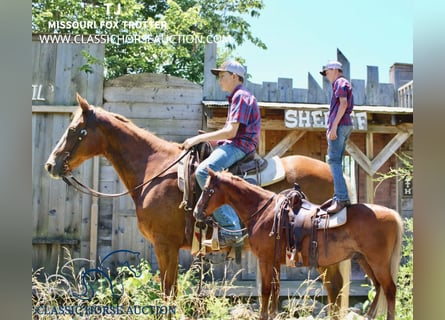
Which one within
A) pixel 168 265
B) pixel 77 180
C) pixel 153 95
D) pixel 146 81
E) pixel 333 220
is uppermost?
pixel 146 81

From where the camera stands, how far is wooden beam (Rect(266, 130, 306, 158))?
13.1 feet

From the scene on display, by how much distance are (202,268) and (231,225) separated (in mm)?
414

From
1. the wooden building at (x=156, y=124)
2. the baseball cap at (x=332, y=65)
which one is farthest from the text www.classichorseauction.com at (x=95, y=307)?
the baseball cap at (x=332, y=65)

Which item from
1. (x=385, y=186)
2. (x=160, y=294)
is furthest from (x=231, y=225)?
(x=385, y=186)

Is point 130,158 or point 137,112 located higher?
point 137,112

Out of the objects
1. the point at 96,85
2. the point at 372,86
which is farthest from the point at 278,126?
the point at 96,85

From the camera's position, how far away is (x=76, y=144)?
3504 mm

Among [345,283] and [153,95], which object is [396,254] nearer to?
[345,283]

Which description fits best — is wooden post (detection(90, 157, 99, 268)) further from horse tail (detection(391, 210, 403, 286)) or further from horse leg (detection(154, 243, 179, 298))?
horse tail (detection(391, 210, 403, 286))

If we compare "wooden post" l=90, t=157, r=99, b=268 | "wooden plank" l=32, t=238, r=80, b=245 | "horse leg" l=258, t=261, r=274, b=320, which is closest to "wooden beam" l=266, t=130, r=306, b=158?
"horse leg" l=258, t=261, r=274, b=320

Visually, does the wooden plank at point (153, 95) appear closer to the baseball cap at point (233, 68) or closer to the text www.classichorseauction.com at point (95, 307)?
the baseball cap at point (233, 68)

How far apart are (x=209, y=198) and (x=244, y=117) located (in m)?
0.65

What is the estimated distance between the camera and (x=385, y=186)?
3994 millimetres
